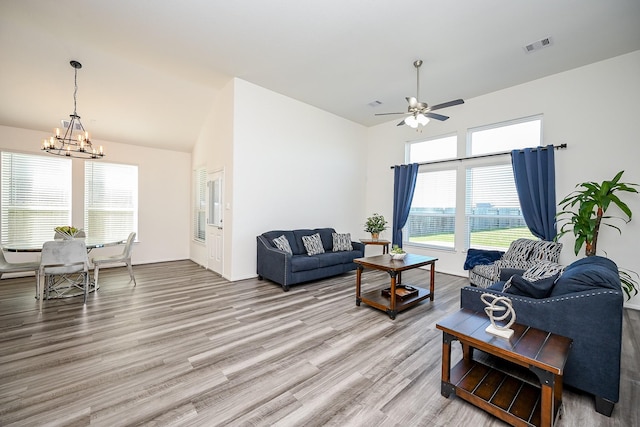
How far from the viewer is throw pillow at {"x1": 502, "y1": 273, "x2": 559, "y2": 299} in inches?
80.8

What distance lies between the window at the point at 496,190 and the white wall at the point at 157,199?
6.91 m

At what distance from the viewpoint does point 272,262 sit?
4566 millimetres

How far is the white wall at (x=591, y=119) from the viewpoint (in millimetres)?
3764

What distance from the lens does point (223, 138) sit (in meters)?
5.16

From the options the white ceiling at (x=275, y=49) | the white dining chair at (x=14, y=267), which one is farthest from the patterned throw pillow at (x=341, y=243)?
the white dining chair at (x=14, y=267)

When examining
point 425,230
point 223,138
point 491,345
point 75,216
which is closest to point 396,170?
point 425,230

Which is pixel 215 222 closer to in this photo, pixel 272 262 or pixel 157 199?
pixel 272 262

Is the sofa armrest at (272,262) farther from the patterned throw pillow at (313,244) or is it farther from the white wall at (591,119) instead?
the white wall at (591,119)

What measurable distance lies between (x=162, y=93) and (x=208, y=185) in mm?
Result: 1962

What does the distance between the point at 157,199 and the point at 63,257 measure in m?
3.08

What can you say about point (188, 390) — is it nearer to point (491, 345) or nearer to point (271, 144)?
point (491, 345)

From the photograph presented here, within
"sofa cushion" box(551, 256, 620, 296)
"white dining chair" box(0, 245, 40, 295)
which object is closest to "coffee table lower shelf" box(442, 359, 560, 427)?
"sofa cushion" box(551, 256, 620, 296)

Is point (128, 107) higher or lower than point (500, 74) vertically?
lower

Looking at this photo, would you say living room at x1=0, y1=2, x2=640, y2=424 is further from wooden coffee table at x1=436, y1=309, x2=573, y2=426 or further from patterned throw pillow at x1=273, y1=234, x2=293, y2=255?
wooden coffee table at x1=436, y1=309, x2=573, y2=426
